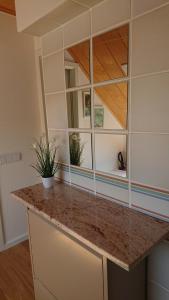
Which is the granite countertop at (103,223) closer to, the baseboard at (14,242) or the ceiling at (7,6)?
the baseboard at (14,242)

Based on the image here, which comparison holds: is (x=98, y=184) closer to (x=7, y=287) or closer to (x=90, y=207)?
(x=90, y=207)

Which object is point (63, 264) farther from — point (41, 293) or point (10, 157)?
point (10, 157)

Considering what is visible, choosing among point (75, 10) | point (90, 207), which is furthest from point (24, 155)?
point (75, 10)

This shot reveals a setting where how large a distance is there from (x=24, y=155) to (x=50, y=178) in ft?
2.68

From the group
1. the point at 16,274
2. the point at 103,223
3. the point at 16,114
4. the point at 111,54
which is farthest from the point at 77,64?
the point at 16,274

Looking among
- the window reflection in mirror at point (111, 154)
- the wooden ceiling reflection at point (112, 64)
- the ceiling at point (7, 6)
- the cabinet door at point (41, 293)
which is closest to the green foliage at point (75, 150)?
the window reflection in mirror at point (111, 154)

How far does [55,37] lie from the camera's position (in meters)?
1.30

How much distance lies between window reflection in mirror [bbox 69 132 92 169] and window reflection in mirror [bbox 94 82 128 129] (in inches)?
5.5

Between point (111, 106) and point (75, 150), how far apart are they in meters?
0.42

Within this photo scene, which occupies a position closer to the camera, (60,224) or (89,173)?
(60,224)

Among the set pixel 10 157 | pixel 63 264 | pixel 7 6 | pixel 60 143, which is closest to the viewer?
A: pixel 63 264

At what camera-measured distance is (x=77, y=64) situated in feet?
3.89

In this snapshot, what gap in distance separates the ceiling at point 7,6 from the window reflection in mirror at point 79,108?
105 cm

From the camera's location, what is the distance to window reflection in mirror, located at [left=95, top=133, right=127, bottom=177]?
1039mm
